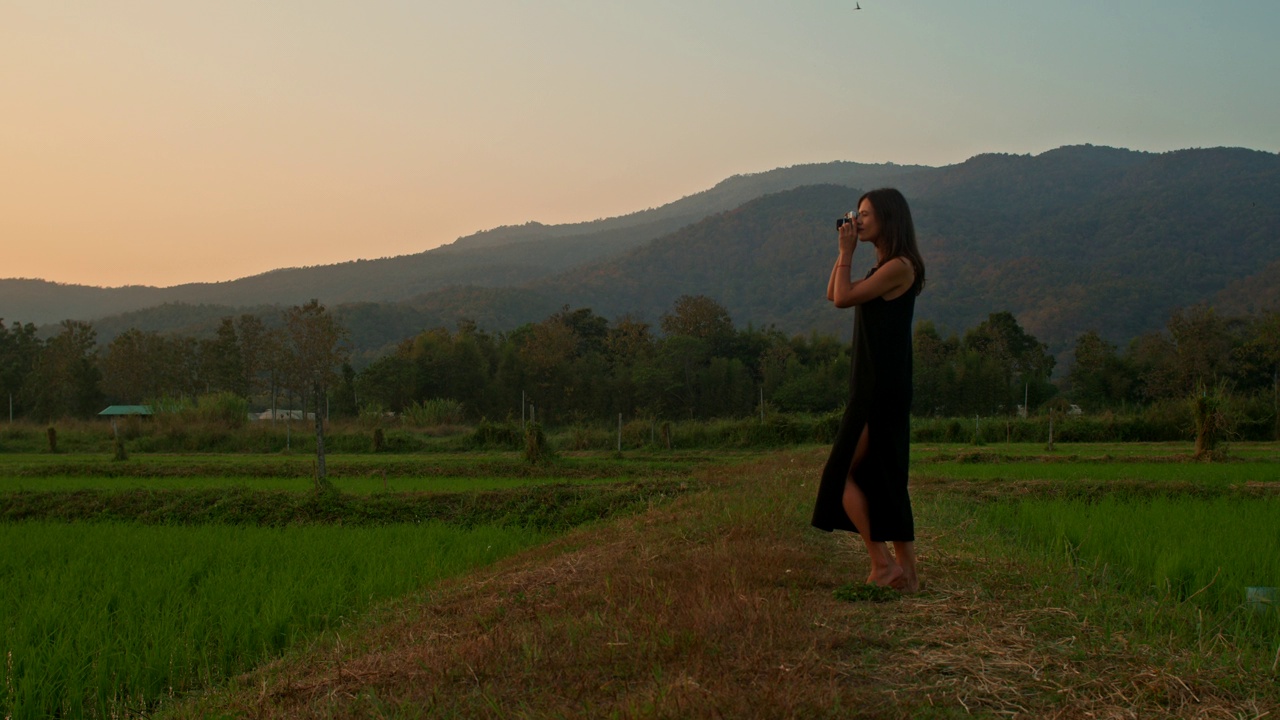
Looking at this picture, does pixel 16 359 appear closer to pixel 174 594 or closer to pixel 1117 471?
pixel 174 594

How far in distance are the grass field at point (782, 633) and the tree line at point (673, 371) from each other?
30.4 meters

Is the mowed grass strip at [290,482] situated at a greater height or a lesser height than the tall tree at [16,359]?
lesser

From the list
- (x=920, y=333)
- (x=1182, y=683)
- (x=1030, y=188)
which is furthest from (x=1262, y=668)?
(x=1030, y=188)

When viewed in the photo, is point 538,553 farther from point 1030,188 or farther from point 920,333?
point 1030,188

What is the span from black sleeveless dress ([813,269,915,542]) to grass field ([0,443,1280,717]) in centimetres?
35

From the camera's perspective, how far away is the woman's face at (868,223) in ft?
13.2

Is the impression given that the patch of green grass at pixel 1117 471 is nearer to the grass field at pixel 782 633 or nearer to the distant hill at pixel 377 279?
the grass field at pixel 782 633

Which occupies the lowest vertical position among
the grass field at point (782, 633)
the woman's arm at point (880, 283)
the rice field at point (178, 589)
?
the rice field at point (178, 589)

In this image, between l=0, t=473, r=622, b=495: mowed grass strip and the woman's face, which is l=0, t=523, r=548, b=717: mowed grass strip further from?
l=0, t=473, r=622, b=495: mowed grass strip

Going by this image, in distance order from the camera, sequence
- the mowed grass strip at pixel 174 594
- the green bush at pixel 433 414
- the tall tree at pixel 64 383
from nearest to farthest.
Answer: the mowed grass strip at pixel 174 594, the green bush at pixel 433 414, the tall tree at pixel 64 383

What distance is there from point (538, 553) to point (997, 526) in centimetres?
381

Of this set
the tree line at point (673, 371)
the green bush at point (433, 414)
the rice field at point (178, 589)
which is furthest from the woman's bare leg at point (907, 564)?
the tree line at point (673, 371)

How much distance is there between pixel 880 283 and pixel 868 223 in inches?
12.5

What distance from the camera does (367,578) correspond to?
6.48m
